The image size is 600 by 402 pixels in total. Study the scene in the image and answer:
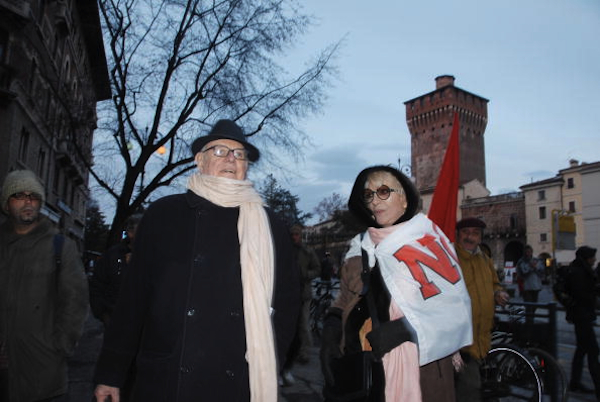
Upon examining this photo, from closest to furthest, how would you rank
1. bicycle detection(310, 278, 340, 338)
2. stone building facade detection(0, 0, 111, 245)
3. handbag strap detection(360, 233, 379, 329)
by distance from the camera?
handbag strap detection(360, 233, 379, 329), bicycle detection(310, 278, 340, 338), stone building facade detection(0, 0, 111, 245)

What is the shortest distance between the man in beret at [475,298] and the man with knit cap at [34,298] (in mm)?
2955

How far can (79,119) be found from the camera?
1212 centimetres

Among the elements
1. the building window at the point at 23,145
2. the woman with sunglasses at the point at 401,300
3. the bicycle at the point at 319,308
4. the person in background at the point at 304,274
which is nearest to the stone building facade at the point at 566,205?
the bicycle at the point at 319,308

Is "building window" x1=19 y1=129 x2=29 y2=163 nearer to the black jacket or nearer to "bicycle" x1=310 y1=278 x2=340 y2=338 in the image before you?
"bicycle" x1=310 y1=278 x2=340 y2=338

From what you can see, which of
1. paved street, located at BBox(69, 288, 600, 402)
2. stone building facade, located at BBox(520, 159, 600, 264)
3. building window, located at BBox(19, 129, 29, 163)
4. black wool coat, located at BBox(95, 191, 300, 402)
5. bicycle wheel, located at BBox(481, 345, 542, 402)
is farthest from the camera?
stone building facade, located at BBox(520, 159, 600, 264)

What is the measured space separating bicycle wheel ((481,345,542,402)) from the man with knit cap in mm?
3827

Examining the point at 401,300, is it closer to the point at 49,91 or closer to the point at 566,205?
the point at 49,91

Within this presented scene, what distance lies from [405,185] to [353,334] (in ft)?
3.13

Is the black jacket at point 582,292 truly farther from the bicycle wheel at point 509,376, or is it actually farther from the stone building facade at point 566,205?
the stone building facade at point 566,205

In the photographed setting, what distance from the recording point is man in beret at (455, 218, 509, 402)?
12.8 feet

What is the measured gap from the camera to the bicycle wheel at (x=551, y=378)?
4.58 meters

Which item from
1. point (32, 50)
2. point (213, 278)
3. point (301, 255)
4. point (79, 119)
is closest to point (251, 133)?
point (79, 119)

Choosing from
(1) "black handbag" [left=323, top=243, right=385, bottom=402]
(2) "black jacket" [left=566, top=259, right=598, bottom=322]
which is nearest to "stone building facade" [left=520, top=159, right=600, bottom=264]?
(2) "black jacket" [left=566, top=259, right=598, bottom=322]

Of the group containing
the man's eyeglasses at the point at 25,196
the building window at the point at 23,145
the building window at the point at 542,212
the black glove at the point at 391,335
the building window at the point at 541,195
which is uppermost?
the building window at the point at 541,195
